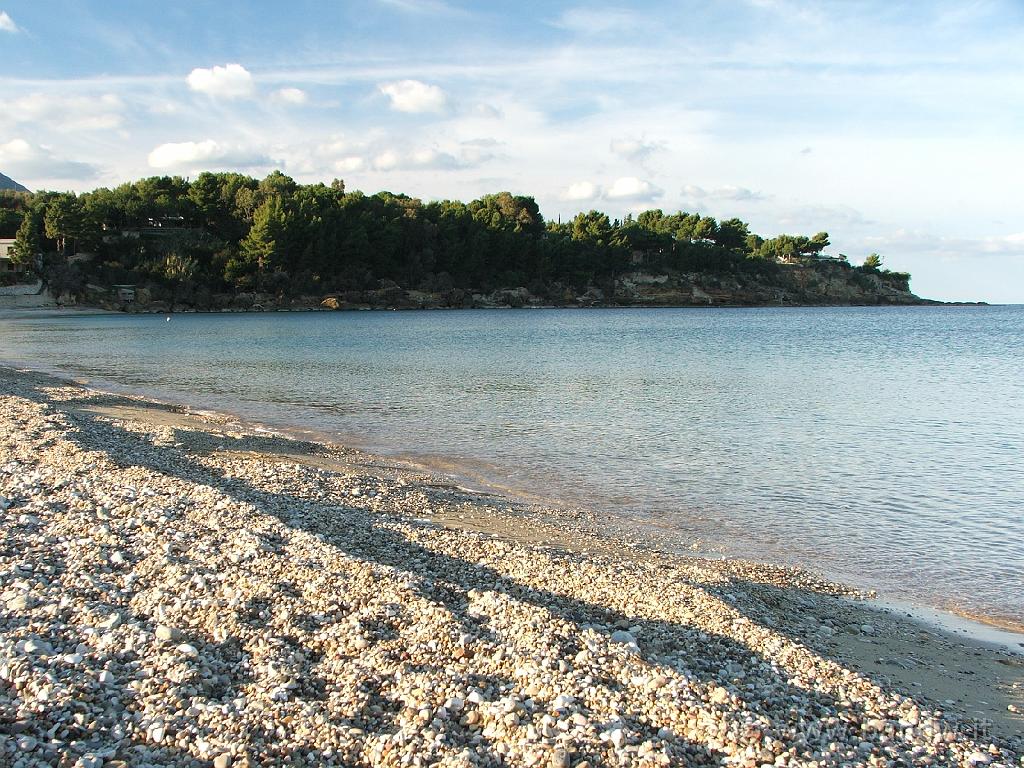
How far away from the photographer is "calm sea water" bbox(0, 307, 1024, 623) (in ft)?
32.3

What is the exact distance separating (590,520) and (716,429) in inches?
318

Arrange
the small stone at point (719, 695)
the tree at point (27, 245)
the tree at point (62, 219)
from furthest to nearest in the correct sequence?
the tree at point (62, 219) → the tree at point (27, 245) → the small stone at point (719, 695)

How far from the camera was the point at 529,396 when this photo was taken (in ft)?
76.9

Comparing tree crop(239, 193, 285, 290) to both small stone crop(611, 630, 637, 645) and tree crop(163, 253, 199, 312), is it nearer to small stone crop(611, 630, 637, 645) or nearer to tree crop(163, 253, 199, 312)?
tree crop(163, 253, 199, 312)

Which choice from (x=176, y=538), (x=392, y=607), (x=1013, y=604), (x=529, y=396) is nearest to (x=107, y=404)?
(x=529, y=396)

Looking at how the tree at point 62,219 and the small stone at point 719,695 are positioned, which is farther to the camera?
the tree at point 62,219

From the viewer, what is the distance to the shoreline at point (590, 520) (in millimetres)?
7168

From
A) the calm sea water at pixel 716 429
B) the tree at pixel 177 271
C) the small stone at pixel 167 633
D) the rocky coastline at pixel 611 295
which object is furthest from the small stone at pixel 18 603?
the tree at pixel 177 271

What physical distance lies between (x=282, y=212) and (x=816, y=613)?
9716 cm

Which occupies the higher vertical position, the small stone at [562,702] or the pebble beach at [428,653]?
the small stone at [562,702]

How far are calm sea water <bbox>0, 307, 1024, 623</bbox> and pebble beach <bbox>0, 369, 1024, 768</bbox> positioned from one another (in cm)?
192

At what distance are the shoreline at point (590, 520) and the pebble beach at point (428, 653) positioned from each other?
0.31 metres

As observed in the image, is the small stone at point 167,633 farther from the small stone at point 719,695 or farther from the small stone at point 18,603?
the small stone at point 719,695

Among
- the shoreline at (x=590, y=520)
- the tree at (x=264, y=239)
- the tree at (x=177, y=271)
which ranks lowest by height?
the shoreline at (x=590, y=520)
